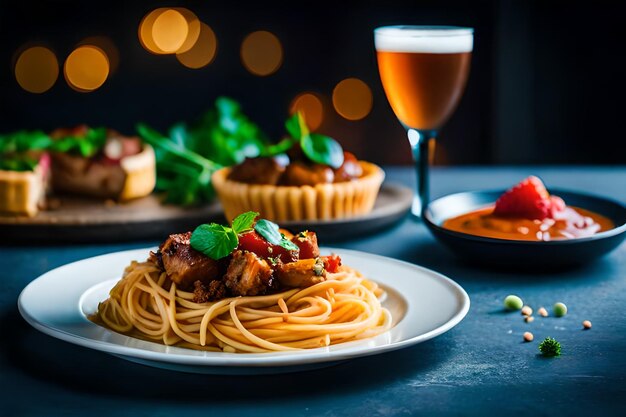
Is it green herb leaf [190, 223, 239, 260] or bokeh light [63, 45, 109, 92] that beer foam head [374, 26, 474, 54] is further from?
bokeh light [63, 45, 109, 92]

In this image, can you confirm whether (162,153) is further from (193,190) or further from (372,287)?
(372,287)

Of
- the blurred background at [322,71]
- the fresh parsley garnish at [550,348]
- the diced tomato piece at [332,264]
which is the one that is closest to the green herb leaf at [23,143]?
the blurred background at [322,71]

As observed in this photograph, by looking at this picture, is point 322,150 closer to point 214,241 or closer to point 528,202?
point 528,202

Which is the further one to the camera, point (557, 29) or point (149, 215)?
point (557, 29)

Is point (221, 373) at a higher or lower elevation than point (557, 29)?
lower

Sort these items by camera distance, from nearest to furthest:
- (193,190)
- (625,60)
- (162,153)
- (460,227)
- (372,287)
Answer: (372,287) → (460,227) → (193,190) → (162,153) → (625,60)

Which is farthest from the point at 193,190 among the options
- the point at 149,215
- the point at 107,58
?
the point at 107,58

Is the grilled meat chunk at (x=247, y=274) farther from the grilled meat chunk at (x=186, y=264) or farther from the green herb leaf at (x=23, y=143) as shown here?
the green herb leaf at (x=23, y=143)
